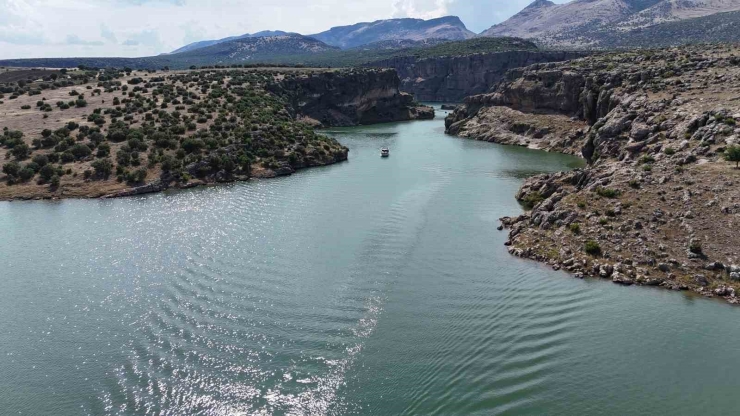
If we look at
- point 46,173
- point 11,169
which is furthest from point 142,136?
point 11,169

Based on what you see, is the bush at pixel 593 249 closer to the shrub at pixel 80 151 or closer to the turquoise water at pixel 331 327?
the turquoise water at pixel 331 327

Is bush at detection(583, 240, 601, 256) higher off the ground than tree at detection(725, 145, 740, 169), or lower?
lower

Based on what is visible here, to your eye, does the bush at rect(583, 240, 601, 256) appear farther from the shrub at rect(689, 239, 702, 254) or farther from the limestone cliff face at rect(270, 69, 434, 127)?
the limestone cliff face at rect(270, 69, 434, 127)

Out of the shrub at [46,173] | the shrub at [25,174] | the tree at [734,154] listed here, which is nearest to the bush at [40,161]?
the shrub at [25,174]

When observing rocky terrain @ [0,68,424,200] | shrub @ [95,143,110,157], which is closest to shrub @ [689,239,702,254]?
rocky terrain @ [0,68,424,200]

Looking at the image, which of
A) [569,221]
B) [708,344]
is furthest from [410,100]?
[708,344]

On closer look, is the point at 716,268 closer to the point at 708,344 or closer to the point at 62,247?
the point at 708,344
